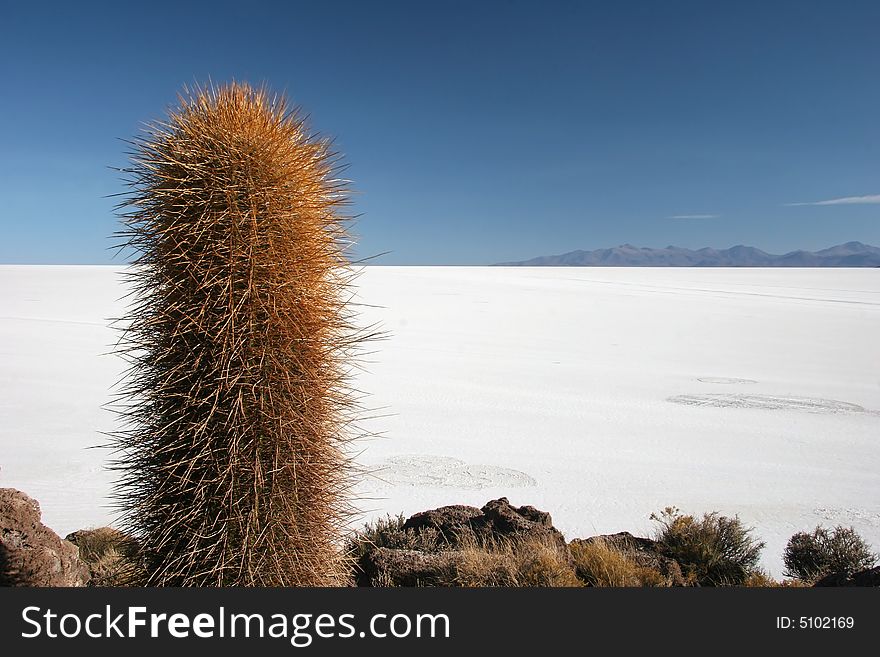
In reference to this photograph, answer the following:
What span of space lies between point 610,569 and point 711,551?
4.18ft

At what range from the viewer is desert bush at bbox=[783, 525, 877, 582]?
4.81m

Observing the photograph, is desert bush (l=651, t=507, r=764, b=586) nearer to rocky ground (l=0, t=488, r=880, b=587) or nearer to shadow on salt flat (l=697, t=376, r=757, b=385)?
rocky ground (l=0, t=488, r=880, b=587)

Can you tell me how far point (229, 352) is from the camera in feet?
8.96

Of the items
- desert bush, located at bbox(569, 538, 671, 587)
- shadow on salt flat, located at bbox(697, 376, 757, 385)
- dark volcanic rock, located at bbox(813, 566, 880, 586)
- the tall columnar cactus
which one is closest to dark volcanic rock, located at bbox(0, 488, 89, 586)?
the tall columnar cactus

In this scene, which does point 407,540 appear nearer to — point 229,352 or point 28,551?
point 28,551

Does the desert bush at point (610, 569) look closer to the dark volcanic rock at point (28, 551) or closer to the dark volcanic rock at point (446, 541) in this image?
the dark volcanic rock at point (446, 541)

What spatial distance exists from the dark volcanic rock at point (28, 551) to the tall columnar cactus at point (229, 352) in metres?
1.29

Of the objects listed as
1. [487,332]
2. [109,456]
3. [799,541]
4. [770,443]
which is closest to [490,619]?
[799,541]

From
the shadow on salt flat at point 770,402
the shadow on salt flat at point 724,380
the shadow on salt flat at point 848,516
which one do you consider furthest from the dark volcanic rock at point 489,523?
the shadow on salt flat at point 724,380

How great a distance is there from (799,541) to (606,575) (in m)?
1.98

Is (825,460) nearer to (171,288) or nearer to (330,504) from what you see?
(330,504)

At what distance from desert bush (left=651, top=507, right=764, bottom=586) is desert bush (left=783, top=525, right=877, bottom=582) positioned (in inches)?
11.8

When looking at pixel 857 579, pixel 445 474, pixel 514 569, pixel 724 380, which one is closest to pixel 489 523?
pixel 514 569

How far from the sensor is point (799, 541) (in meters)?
5.10
